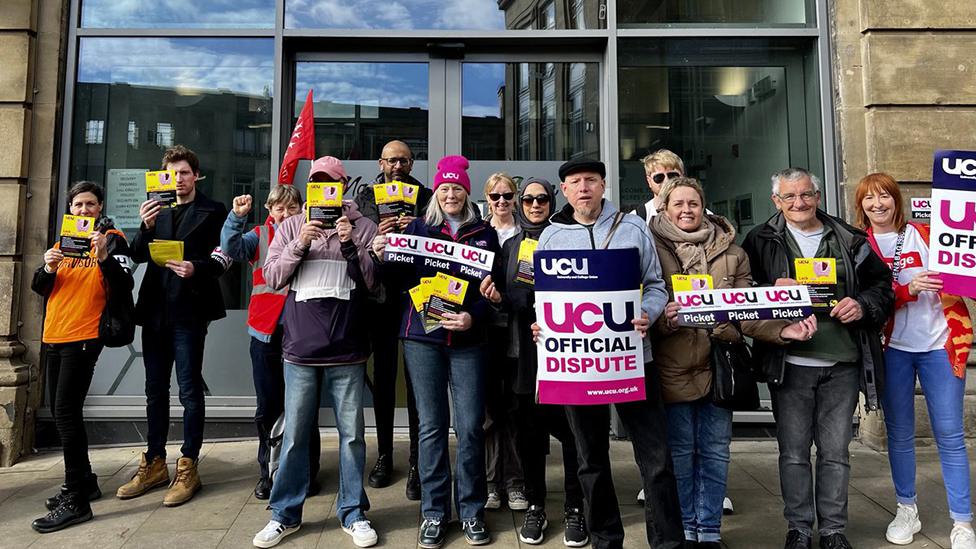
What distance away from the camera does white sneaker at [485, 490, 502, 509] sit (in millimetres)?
3924

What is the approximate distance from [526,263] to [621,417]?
0.96 meters

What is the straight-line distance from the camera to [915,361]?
11.5 feet

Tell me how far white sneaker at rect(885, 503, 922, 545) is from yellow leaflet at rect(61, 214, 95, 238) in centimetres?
518

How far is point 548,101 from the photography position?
20.0 ft

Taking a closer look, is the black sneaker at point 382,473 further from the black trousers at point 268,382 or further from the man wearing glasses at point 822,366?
the man wearing glasses at point 822,366

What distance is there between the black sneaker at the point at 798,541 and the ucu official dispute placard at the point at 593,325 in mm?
1340

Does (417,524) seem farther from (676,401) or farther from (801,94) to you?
(801,94)

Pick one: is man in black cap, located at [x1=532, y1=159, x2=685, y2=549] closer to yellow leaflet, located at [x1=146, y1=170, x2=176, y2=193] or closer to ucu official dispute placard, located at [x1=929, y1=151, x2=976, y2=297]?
ucu official dispute placard, located at [x1=929, y1=151, x2=976, y2=297]

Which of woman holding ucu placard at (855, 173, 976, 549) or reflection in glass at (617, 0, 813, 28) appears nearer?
woman holding ucu placard at (855, 173, 976, 549)

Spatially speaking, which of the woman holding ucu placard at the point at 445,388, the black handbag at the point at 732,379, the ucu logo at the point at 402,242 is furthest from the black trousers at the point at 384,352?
the black handbag at the point at 732,379

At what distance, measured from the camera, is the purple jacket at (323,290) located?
341cm

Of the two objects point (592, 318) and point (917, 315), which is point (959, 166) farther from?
point (592, 318)

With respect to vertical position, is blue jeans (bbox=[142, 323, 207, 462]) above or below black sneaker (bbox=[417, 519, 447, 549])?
above

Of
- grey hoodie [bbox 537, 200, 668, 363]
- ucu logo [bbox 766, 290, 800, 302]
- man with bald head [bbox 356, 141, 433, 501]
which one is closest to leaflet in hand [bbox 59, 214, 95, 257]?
man with bald head [bbox 356, 141, 433, 501]
